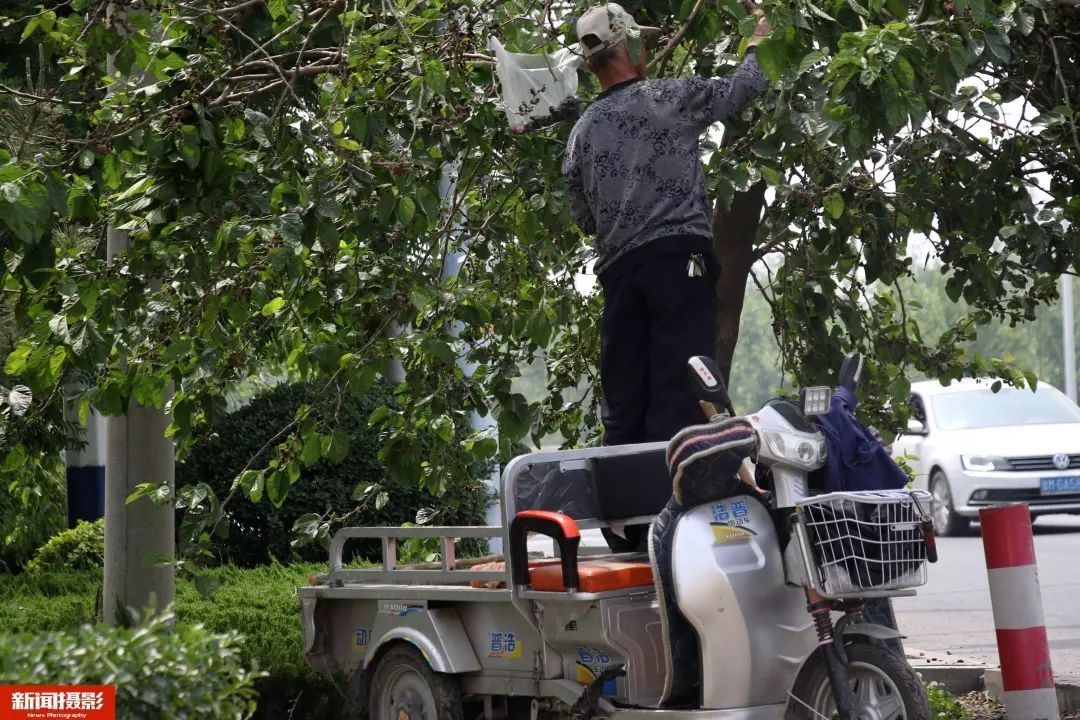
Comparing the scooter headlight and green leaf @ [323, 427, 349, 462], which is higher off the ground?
green leaf @ [323, 427, 349, 462]

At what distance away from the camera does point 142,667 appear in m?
2.85

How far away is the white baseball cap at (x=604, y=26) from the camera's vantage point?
4930 millimetres

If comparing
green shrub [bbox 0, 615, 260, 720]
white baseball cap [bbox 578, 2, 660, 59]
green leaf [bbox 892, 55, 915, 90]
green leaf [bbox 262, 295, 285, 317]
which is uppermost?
white baseball cap [bbox 578, 2, 660, 59]

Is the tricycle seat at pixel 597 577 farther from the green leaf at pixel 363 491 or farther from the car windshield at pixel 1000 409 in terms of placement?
the car windshield at pixel 1000 409

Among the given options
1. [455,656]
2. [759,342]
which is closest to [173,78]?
[455,656]

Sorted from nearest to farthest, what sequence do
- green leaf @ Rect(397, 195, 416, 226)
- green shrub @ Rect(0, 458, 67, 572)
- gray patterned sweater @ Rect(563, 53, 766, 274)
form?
gray patterned sweater @ Rect(563, 53, 766, 274) < green leaf @ Rect(397, 195, 416, 226) < green shrub @ Rect(0, 458, 67, 572)

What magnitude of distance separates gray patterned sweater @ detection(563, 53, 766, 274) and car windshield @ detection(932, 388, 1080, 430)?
12.9 metres

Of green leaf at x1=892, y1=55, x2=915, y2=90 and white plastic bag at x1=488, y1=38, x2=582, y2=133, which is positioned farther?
white plastic bag at x1=488, y1=38, x2=582, y2=133

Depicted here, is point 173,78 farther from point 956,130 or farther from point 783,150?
point 956,130

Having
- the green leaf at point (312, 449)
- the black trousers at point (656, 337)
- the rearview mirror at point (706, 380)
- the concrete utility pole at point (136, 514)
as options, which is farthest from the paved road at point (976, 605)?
the concrete utility pole at point (136, 514)

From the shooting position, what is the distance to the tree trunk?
7.19 metres

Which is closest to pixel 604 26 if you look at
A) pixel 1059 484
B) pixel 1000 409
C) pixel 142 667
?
pixel 142 667

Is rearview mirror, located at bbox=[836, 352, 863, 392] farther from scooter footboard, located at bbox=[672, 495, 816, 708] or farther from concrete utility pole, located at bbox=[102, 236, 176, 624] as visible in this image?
concrete utility pole, located at bbox=[102, 236, 176, 624]

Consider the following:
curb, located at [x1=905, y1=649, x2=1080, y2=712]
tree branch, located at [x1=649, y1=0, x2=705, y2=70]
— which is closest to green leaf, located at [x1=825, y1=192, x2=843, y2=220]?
tree branch, located at [x1=649, y1=0, x2=705, y2=70]
